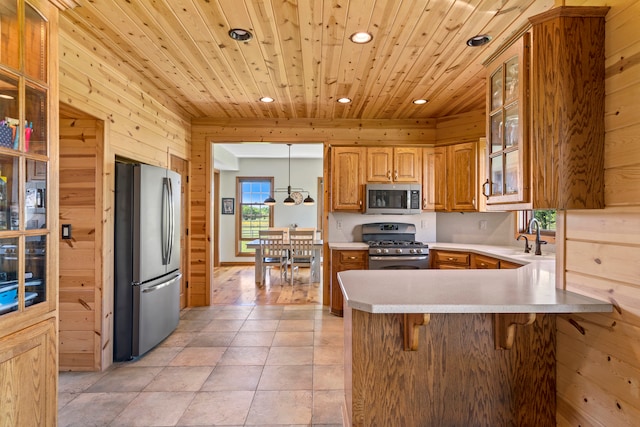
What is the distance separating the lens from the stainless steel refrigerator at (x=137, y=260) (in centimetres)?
302

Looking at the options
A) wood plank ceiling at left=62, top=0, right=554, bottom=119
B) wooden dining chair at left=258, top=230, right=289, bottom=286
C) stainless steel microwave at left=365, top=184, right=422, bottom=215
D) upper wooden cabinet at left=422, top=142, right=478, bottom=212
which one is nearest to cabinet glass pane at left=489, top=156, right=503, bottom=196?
wood plank ceiling at left=62, top=0, right=554, bottom=119

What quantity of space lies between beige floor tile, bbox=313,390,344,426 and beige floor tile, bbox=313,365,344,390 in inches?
2.7

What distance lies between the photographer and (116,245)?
9.89 feet

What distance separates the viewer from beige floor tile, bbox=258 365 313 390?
2.57m

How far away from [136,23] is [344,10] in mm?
1413

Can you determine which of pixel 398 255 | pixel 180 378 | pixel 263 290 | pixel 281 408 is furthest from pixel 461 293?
pixel 263 290

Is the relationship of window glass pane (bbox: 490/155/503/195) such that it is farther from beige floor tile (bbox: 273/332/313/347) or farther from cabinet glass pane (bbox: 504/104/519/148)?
beige floor tile (bbox: 273/332/313/347)

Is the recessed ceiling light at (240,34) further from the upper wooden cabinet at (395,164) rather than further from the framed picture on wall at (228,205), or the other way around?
the framed picture on wall at (228,205)

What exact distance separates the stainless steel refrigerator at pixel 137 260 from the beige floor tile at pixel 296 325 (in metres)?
1.25

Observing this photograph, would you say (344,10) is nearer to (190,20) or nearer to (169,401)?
(190,20)

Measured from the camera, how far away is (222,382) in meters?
2.64

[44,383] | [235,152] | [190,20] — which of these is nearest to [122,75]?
[190,20]

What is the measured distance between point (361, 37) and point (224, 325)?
10.6 ft

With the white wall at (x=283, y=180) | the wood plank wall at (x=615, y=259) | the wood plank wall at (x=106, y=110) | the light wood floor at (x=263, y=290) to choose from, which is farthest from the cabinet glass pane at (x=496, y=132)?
the white wall at (x=283, y=180)
